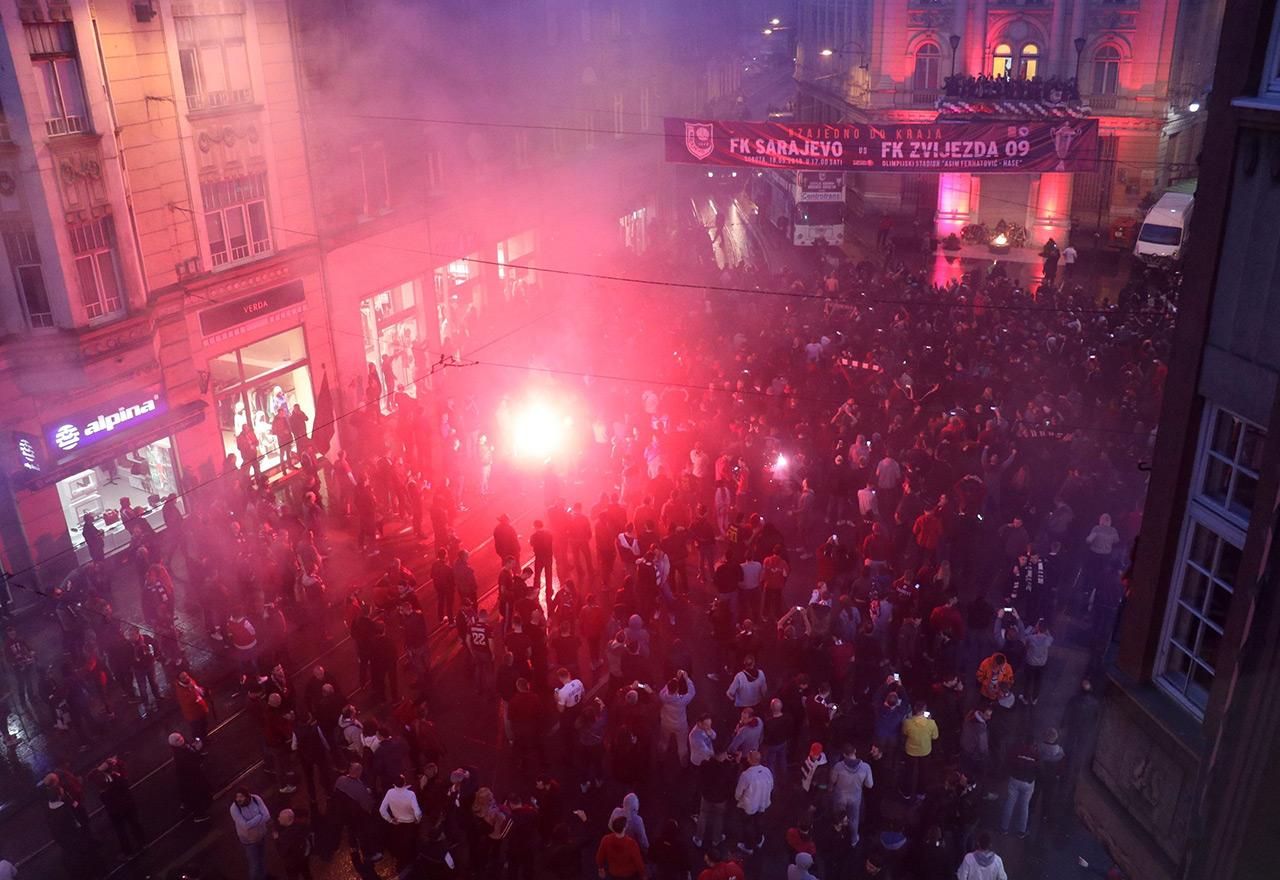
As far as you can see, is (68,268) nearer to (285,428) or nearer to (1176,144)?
(285,428)

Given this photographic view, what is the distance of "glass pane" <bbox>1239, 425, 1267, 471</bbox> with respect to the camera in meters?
6.06

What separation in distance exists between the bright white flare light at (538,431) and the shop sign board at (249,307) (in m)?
5.09

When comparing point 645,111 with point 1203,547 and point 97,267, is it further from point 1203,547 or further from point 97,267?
point 1203,547

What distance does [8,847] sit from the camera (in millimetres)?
10102

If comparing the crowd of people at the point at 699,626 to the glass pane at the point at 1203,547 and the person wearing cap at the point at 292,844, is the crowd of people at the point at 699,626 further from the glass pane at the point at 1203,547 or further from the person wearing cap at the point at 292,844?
the glass pane at the point at 1203,547

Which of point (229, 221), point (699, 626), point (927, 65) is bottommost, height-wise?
point (699, 626)

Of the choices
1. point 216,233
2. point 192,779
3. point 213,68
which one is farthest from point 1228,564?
point 213,68

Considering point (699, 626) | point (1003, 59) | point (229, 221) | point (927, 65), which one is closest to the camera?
point (699, 626)

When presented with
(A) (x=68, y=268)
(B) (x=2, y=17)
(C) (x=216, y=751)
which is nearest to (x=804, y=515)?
(C) (x=216, y=751)

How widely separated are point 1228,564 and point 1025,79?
37.2 m

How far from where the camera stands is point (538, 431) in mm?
17703

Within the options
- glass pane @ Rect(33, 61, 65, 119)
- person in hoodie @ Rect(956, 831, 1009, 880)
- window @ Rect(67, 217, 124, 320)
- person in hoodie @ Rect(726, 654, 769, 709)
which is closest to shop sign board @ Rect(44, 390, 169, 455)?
window @ Rect(67, 217, 124, 320)

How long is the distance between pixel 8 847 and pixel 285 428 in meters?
9.57

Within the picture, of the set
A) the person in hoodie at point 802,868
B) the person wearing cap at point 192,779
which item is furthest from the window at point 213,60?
the person in hoodie at point 802,868
